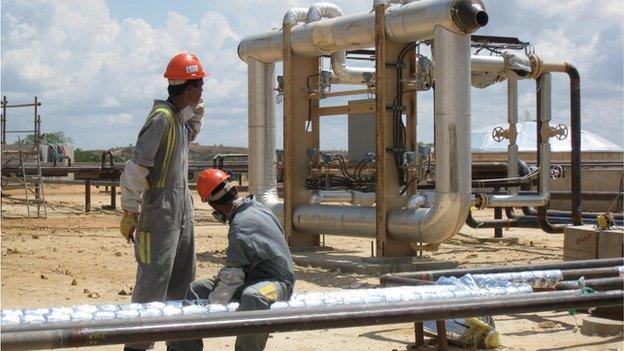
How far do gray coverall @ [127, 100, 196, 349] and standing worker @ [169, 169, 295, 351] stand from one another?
36 cm

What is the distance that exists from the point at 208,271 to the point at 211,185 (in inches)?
237

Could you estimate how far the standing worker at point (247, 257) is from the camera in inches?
209

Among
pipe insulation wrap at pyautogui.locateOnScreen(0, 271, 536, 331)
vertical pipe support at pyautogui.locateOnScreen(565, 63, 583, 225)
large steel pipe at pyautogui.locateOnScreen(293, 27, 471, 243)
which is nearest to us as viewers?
pipe insulation wrap at pyautogui.locateOnScreen(0, 271, 536, 331)

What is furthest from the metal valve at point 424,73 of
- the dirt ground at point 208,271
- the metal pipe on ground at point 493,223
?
the metal pipe on ground at point 493,223

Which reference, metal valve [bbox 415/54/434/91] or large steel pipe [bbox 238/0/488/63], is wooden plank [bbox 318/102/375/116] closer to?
large steel pipe [bbox 238/0/488/63]

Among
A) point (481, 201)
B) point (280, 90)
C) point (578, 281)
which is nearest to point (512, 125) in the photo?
point (481, 201)

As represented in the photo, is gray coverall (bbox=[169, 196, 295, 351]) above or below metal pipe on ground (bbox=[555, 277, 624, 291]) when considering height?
above

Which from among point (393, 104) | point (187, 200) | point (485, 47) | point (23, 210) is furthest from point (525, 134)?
point (187, 200)

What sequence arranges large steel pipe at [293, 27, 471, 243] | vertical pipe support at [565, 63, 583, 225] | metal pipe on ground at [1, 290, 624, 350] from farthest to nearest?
vertical pipe support at [565, 63, 583, 225]
large steel pipe at [293, 27, 471, 243]
metal pipe on ground at [1, 290, 624, 350]

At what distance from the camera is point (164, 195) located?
5809 mm

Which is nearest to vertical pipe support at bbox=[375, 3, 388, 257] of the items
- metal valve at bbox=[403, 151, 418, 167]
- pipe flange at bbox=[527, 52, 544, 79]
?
metal valve at bbox=[403, 151, 418, 167]

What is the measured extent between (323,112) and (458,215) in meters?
3.28

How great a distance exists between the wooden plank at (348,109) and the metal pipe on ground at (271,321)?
7.77m

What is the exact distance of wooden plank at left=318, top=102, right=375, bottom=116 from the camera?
1257 cm
